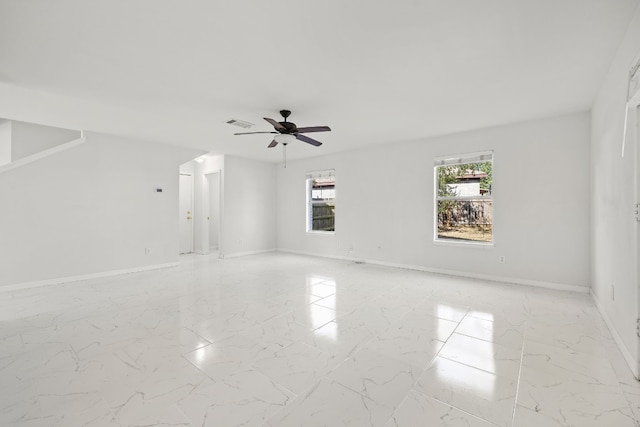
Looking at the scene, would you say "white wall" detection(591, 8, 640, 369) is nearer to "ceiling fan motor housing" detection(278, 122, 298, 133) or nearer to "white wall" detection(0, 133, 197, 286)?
"ceiling fan motor housing" detection(278, 122, 298, 133)

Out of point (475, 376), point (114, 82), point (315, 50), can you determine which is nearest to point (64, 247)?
point (114, 82)

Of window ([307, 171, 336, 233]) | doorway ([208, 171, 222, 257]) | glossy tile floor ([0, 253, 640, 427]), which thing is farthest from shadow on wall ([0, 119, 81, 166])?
window ([307, 171, 336, 233])

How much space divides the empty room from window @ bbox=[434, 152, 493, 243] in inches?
1.3

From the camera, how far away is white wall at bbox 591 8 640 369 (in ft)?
7.00

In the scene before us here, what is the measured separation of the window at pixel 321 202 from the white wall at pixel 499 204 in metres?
0.35

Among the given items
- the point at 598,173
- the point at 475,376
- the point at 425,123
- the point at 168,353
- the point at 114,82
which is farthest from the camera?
the point at 425,123

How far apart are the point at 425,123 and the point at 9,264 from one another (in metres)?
6.46

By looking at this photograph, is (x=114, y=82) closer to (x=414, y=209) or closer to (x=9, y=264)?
(x=9, y=264)

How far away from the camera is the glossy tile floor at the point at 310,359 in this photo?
1.65m

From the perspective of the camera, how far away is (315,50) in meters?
2.41

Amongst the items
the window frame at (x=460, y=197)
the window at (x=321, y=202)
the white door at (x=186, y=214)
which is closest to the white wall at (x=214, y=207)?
the white door at (x=186, y=214)

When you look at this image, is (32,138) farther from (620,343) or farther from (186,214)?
(620,343)

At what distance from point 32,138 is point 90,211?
1484 mm

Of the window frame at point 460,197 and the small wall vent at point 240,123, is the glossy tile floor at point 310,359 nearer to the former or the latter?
the window frame at point 460,197
